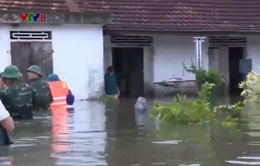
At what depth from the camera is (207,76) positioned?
1986 cm

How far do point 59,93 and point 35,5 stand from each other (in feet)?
21.1

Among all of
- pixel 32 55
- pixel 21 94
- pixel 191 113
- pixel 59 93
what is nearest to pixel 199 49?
pixel 32 55

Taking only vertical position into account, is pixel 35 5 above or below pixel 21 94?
above

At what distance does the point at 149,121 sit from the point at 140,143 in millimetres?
2947

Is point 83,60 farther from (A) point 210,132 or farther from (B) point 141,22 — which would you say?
(A) point 210,132

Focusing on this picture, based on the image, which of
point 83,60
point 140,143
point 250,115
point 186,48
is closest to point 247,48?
point 186,48

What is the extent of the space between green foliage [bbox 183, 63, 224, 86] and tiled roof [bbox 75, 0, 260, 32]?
136cm

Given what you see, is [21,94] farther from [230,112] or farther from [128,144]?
[230,112]

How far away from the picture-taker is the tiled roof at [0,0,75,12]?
60.4ft

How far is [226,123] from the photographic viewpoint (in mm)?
10180

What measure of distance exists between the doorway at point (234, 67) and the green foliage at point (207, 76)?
8.31ft

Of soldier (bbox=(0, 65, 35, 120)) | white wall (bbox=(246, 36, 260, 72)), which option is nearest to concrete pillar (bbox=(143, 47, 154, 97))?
white wall (bbox=(246, 36, 260, 72))

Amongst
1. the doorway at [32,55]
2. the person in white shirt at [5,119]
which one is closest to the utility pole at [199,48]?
the doorway at [32,55]

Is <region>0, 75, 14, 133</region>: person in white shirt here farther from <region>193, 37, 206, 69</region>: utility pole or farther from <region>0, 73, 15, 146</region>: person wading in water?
<region>193, 37, 206, 69</region>: utility pole
